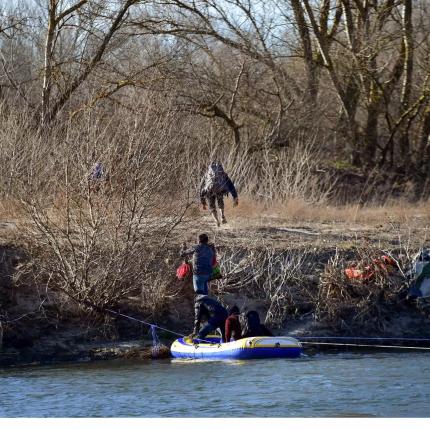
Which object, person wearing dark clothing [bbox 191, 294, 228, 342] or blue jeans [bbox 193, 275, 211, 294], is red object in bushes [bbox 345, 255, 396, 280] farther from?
person wearing dark clothing [bbox 191, 294, 228, 342]

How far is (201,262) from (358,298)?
10.3 feet

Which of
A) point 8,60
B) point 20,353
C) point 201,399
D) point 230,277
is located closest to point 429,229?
point 230,277

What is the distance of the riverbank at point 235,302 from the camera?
59.3 feet

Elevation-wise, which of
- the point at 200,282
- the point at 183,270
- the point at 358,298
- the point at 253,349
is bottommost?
the point at 253,349

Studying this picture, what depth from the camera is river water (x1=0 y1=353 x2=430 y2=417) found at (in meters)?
12.3

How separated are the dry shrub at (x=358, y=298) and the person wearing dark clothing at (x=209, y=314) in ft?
7.94

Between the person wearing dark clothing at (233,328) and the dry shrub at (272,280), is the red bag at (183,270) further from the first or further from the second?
the person wearing dark clothing at (233,328)

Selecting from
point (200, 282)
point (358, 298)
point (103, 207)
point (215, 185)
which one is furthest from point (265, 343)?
point (215, 185)

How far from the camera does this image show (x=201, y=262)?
57.9ft

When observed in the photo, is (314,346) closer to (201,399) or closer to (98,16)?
(201,399)

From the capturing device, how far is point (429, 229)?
22.5m

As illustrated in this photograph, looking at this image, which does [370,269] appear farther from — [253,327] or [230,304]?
[253,327]

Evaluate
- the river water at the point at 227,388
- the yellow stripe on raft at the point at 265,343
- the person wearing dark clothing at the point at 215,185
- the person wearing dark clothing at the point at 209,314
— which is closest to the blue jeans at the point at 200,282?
the person wearing dark clothing at the point at 209,314

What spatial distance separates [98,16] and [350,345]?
47.5 feet
